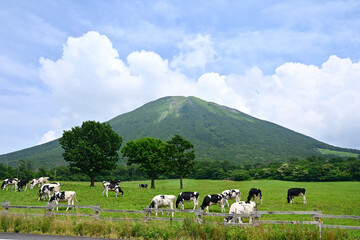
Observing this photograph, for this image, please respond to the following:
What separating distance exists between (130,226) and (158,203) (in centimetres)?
815

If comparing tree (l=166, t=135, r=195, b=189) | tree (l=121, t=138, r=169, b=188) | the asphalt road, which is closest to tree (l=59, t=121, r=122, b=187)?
tree (l=121, t=138, r=169, b=188)

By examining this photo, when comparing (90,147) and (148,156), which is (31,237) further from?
(148,156)

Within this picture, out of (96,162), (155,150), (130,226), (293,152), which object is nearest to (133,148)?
(155,150)

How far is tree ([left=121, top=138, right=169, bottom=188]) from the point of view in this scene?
45.7m

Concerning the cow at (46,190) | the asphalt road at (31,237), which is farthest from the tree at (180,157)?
the asphalt road at (31,237)

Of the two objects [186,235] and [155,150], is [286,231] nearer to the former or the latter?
[186,235]

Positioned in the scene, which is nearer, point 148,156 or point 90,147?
point 90,147

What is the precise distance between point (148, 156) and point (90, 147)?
1001cm

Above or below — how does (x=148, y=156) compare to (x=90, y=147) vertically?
below

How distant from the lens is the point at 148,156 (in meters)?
45.1

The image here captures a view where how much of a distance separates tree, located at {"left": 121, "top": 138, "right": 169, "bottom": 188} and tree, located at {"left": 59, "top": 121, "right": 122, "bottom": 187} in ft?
9.60

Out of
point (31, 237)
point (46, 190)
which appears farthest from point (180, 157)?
point (31, 237)

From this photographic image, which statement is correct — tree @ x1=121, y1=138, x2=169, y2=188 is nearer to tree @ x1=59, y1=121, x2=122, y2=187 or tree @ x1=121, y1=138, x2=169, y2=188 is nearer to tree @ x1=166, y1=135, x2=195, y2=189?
tree @ x1=166, y1=135, x2=195, y2=189

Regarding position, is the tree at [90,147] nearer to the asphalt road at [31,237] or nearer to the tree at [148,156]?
the tree at [148,156]
